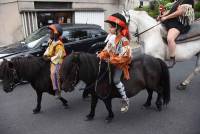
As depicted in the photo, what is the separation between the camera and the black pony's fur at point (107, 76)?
4.80 metres

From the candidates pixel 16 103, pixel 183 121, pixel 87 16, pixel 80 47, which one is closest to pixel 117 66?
pixel 183 121

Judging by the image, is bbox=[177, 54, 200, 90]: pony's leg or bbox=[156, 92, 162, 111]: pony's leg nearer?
bbox=[156, 92, 162, 111]: pony's leg

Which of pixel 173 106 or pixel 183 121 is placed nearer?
pixel 183 121

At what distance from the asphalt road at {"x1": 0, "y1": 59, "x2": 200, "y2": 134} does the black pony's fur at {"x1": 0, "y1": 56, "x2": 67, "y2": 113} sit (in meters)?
0.48

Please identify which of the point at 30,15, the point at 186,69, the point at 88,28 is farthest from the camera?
the point at 30,15

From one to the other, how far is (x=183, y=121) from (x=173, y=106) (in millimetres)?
766

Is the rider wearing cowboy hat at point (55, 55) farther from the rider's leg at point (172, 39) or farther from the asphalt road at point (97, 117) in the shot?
the rider's leg at point (172, 39)

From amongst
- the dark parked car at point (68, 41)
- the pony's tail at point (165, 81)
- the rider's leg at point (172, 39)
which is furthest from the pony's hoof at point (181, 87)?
the dark parked car at point (68, 41)

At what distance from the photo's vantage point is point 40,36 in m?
9.23

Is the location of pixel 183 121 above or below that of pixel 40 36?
below

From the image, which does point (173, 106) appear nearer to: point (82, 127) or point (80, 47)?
point (82, 127)

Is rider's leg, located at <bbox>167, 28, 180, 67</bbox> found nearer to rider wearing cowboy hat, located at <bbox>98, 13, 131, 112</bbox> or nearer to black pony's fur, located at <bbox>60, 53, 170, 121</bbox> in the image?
black pony's fur, located at <bbox>60, 53, 170, 121</bbox>

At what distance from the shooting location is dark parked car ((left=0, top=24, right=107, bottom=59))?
8.66 meters

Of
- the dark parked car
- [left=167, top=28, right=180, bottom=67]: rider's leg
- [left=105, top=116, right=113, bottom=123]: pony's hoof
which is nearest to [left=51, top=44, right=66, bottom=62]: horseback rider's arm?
[left=105, top=116, right=113, bottom=123]: pony's hoof
